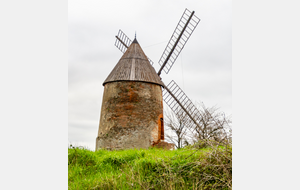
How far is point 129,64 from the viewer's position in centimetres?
1408

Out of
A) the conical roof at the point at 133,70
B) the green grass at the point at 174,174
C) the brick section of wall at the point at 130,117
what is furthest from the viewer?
the conical roof at the point at 133,70

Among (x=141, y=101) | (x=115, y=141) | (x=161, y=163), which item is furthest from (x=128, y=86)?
(x=161, y=163)

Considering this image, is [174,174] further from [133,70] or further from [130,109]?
[133,70]

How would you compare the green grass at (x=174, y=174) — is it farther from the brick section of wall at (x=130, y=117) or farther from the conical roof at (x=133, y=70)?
the conical roof at (x=133, y=70)

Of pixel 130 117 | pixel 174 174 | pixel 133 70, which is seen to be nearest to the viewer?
pixel 174 174

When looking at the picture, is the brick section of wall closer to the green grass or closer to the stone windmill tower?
the stone windmill tower

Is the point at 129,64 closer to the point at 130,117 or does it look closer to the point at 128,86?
the point at 128,86

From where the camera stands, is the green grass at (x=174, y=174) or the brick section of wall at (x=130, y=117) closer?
the green grass at (x=174, y=174)

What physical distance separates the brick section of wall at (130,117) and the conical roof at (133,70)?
25 centimetres

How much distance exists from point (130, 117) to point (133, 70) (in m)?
2.32

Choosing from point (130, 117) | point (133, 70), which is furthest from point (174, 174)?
point (133, 70)

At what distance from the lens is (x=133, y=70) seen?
13.7 meters

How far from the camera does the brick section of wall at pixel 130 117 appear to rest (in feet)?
41.1

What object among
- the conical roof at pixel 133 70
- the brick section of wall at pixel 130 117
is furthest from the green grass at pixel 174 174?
the conical roof at pixel 133 70
